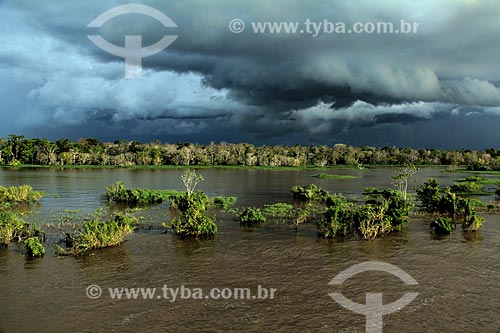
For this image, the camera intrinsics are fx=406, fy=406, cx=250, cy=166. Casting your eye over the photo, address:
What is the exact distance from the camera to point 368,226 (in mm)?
28156

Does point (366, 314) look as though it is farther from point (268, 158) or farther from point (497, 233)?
point (268, 158)

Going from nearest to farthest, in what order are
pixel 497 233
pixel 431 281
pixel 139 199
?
pixel 431 281 → pixel 497 233 → pixel 139 199

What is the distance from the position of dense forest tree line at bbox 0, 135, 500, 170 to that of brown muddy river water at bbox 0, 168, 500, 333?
11870cm

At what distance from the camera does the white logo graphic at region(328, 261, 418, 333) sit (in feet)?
51.6

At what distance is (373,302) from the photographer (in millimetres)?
17516

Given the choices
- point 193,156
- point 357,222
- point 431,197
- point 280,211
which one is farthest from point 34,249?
point 193,156

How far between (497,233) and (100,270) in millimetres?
28793

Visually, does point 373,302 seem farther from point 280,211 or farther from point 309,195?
point 309,195

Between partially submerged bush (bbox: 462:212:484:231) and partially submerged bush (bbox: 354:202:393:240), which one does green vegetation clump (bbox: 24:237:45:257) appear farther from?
partially submerged bush (bbox: 462:212:484:231)

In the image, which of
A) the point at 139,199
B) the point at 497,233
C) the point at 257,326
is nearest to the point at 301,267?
the point at 257,326

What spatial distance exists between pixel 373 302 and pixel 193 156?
459 ft

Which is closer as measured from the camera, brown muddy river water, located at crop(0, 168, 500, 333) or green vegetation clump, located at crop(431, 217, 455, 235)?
brown muddy river water, located at crop(0, 168, 500, 333)

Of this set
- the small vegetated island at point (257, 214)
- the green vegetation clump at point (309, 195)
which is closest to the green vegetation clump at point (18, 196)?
the small vegetated island at point (257, 214)

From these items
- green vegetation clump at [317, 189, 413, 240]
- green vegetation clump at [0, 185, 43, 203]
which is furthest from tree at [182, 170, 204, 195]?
green vegetation clump at [0, 185, 43, 203]
